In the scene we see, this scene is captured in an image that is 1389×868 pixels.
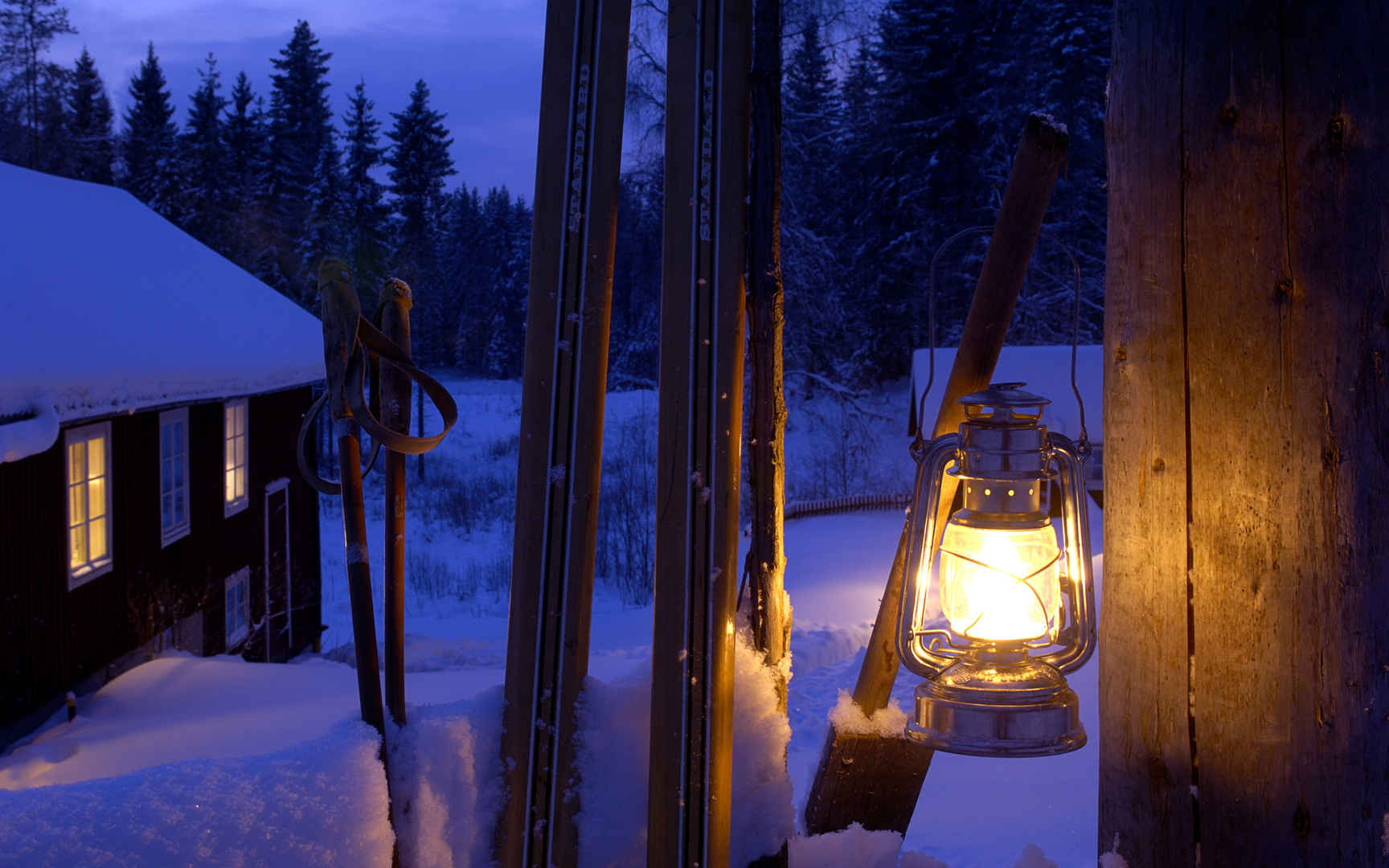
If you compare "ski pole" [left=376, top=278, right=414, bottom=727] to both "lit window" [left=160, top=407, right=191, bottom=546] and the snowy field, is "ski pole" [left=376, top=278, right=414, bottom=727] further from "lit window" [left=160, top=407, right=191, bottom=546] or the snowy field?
"lit window" [left=160, top=407, right=191, bottom=546]

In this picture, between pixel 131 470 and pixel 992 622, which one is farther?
pixel 131 470

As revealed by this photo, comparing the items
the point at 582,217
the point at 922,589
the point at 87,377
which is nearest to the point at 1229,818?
the point at 922,589

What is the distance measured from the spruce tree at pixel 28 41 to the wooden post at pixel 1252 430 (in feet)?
86.6

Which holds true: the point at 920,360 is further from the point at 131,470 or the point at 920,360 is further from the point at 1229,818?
the point at 1229,818

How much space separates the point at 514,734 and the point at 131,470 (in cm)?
651

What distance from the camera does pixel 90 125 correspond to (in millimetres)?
22562

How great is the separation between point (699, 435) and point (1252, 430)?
95cm

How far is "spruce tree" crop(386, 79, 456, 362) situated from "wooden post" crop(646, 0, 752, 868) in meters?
20.7

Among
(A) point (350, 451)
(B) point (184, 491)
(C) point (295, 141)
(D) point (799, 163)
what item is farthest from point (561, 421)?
(C) point (295, 141)

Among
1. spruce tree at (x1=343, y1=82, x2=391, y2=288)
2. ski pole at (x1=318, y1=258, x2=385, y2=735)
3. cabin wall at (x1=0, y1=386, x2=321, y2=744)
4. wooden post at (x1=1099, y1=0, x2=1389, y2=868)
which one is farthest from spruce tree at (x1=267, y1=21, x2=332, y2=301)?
wooden post at (x1=1099, y1=0, x2=1389, y2=868)

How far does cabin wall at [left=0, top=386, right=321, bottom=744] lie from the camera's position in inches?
225

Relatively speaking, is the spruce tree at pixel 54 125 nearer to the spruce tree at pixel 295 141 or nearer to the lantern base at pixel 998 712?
the spruce tree at pixel 295 141

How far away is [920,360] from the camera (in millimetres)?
12297

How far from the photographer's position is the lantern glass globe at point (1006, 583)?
161 cm
